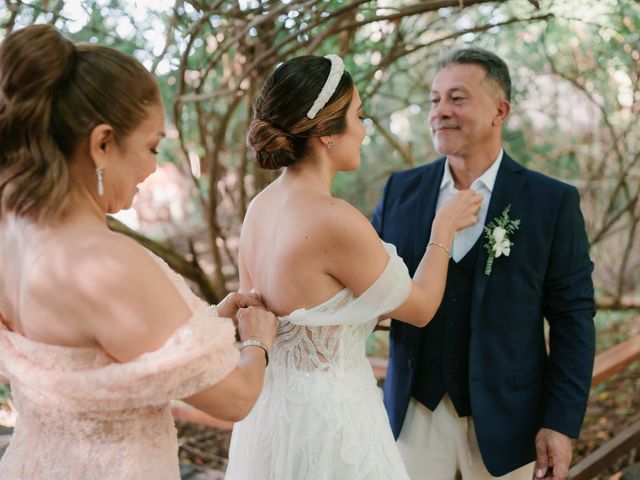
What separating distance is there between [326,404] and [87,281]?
916 millimetres

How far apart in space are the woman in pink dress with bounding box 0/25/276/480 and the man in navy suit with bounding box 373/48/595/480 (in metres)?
1.07

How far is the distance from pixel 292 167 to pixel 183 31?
1.83 metres

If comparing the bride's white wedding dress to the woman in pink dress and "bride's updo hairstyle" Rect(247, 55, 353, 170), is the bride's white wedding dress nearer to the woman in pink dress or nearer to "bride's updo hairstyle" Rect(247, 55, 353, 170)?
"bride's updo hairstyle" Rect(247, 55, 353, 170)

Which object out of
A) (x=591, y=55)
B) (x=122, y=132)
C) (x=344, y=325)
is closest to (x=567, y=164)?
(x=591, y=55)

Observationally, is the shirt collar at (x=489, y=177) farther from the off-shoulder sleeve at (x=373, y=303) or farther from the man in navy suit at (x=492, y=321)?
the off-shoulder sleeve at (x=373, y=303)

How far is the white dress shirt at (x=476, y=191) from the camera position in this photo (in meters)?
2.32

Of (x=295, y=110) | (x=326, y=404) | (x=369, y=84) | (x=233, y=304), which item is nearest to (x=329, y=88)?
(x=295, y=110)

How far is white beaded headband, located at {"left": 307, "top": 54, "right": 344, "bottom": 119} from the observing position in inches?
70.4

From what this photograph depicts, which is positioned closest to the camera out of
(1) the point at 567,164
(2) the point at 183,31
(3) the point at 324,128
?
(3) the point at 324,128

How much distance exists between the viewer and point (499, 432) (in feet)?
7.28

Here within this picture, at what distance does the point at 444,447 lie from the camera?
92.0 inches

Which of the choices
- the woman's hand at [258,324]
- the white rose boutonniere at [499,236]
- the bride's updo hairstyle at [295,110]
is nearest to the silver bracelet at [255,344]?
the woman's hand at [258,324]

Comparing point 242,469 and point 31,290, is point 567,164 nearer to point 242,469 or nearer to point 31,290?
point 242,469

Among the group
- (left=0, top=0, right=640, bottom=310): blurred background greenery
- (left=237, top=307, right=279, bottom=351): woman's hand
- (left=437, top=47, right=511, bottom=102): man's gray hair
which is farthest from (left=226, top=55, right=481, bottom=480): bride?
(left=0, top=0, right=640, bottom=310): blurred background greenery
